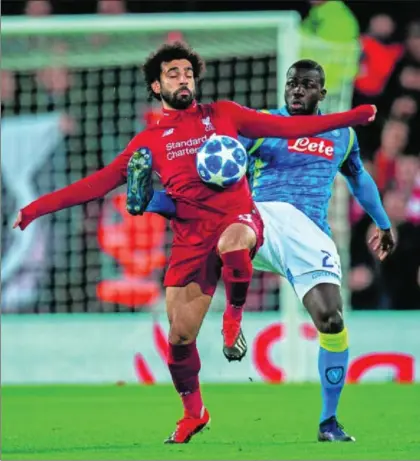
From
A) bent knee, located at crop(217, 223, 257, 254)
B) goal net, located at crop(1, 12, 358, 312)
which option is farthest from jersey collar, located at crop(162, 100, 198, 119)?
goal net, located at crop(1, 12, 358, 312)

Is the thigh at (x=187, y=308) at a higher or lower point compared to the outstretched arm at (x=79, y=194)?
lower

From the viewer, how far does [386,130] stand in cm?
1354

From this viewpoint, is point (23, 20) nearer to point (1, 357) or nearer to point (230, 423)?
point (1, 357)

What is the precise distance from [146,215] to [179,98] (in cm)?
555

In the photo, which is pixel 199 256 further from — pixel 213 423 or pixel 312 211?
pixel 213 423

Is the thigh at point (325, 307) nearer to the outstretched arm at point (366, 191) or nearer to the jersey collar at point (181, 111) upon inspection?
the outstretched arm at point (366, 191)

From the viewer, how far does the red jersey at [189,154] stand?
7.19 m

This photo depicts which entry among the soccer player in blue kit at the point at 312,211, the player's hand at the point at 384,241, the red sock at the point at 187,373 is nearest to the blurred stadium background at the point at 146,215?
the player's hand at the point at 384,241

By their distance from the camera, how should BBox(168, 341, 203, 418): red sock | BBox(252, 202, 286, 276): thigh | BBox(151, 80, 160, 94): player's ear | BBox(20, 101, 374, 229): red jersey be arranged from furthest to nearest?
1. BBox(252, 202, 286, 276): thigh
2. BBox(151, 80, 160, 94): player's ear
3. BBox(168, 341, 203, 418): red sock
4. BBox(20, 101, 374, 229): red jersey

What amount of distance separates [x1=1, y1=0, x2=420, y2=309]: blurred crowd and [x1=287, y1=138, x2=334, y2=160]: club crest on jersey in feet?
15.4

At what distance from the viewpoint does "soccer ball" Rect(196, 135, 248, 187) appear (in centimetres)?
710

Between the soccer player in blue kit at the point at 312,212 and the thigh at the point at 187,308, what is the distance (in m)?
0.40

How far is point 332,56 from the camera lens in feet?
39.2

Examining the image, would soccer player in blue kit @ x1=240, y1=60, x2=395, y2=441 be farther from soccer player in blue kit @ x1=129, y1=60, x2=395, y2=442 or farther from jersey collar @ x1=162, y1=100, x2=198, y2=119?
jersey collar @ x1=162, y1=100, x2=198, y2=119
